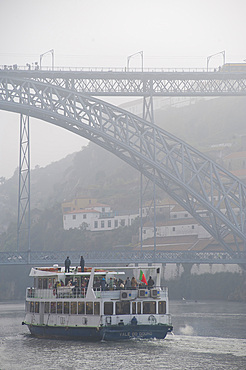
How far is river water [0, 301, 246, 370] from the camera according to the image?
34844 mm

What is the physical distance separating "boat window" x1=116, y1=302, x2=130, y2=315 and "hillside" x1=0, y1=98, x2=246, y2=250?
7034 centimetres

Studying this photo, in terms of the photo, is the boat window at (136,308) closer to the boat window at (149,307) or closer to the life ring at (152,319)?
the boat window at (149,307)

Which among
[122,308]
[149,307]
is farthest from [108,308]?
[149,307]

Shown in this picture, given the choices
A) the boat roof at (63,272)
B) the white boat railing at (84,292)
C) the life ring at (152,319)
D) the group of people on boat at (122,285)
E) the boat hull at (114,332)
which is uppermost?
the boat roof at (63,272)

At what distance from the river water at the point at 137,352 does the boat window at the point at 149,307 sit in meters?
1.68

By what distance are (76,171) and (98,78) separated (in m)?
95.4

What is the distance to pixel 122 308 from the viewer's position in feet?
135

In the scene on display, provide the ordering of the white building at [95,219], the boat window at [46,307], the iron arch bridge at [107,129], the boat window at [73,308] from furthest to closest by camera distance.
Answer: the white building at [95,219], the iron arch bridge at [107,129], the boat window at [46,307], the boat window at [73,308]

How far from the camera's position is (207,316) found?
59281 millimetres

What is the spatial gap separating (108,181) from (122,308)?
354ft

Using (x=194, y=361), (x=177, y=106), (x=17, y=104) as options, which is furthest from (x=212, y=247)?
(x=177, y=106)

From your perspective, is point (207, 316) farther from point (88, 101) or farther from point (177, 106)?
point (177, 106)

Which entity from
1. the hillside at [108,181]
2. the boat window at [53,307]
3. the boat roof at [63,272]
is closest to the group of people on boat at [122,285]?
the boat roof at [63,272]

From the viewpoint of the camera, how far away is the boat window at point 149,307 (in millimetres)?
41381
